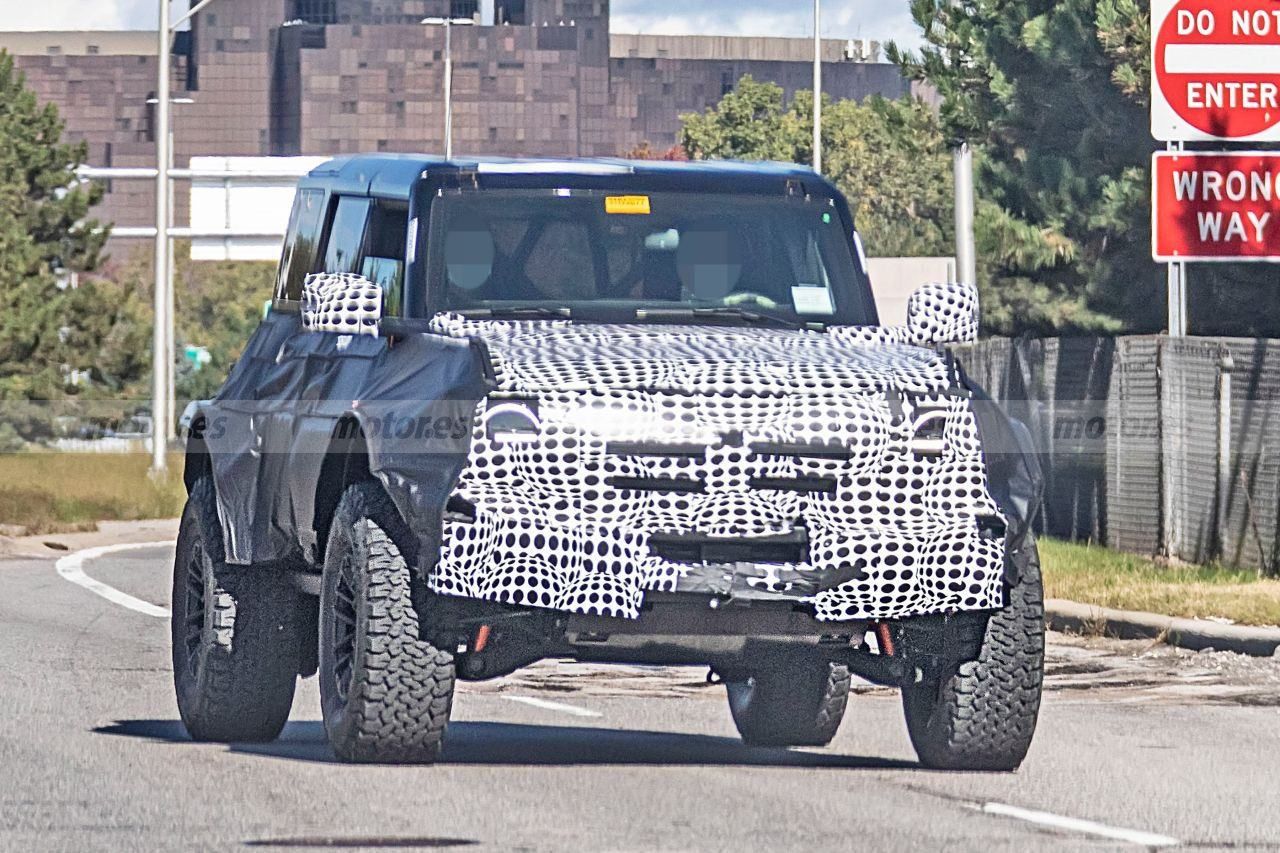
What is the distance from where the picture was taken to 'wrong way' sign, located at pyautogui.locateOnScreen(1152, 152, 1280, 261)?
20703 mm

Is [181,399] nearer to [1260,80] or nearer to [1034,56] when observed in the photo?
[1034,56]

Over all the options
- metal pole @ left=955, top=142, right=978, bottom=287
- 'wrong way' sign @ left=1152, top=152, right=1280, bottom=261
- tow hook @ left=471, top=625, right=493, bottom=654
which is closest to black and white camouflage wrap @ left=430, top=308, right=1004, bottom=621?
tow hook @ left=471, top=625, right=493, bottom=654

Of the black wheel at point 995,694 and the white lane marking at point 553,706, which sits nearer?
the black wheel at point 995,694

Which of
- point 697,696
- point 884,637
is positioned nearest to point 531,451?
point 884,637

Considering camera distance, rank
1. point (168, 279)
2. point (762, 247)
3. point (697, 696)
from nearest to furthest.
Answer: point (762, 247)
point (697, 696)
point (168, 279)

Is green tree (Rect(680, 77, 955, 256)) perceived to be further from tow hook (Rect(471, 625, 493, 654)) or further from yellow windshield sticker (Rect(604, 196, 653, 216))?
tow hook (Rect(471, 625, 493, 654))

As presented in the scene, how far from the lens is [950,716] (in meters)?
10.4

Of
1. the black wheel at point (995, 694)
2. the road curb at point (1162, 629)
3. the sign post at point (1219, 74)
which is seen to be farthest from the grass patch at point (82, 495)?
the black wheel at point (995, 694)

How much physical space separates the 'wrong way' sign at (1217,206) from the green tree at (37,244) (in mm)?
45199

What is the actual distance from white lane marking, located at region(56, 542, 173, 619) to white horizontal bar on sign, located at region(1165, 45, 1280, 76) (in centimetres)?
802

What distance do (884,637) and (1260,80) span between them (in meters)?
Result: 12.3

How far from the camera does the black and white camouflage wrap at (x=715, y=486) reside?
961 cm

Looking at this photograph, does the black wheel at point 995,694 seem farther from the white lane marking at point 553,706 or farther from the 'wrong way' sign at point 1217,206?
the 'wrong way' sign at point 1217,206

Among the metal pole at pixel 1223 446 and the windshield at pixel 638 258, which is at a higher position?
the windshield at pixel 638 258
